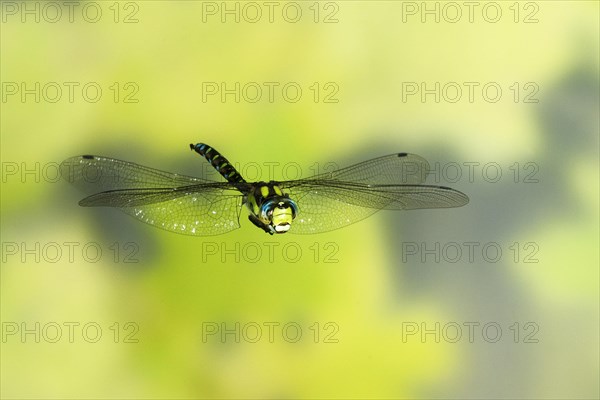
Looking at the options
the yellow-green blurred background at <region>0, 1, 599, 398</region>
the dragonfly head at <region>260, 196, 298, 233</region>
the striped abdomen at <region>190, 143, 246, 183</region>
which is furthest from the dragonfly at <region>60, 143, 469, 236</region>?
the yellow-green blurred background at <region>0, 1, 599, 398</region>

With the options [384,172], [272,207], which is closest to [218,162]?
[272,207]

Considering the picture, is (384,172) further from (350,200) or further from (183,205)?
(183,205)

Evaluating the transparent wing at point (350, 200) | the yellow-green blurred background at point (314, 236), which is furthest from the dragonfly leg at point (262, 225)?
the yellow-green blurred background at point (314, 236)

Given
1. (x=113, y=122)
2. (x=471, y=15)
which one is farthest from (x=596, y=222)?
(x=113, y=122)

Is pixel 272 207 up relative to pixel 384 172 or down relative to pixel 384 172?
down

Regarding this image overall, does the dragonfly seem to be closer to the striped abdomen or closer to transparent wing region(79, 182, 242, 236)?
transparent wing region(79, 182, 242, 236)

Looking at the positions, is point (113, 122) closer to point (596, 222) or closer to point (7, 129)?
point (7, 129)

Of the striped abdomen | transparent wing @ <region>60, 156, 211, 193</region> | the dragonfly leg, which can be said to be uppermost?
the striped abdomen
